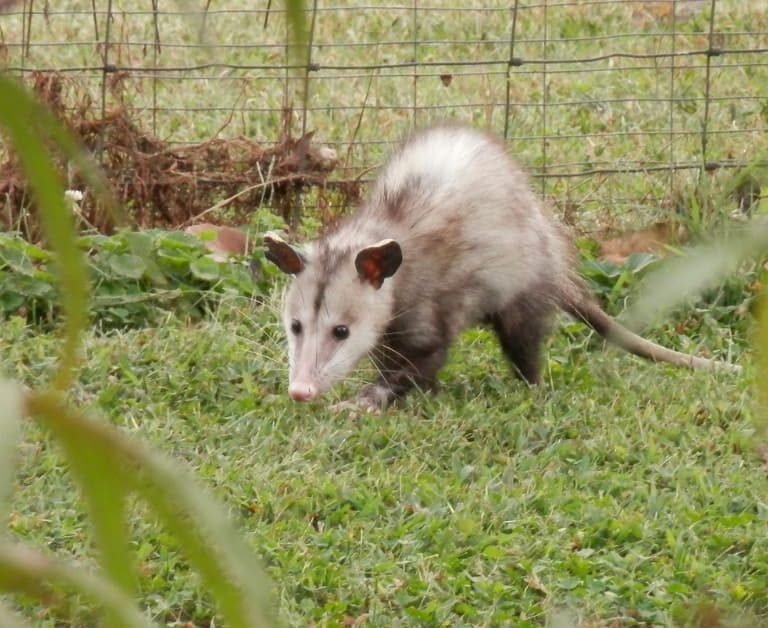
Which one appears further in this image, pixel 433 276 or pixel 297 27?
pixel 433 276

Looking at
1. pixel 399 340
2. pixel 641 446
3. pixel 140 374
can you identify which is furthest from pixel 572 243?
pixel 140 374

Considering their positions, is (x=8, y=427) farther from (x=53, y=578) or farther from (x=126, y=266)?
(x=126, y=266)

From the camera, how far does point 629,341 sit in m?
5.32

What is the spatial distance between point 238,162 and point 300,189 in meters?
0.27

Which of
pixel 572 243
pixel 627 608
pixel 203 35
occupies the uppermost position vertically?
pixel 203 35

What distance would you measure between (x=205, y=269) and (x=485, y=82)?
2.39 meters

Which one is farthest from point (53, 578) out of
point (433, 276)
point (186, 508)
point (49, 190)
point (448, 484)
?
point (433, 276)

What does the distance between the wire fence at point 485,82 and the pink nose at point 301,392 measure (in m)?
1.47

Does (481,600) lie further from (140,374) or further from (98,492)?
(98,492)

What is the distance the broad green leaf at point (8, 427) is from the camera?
599 mm

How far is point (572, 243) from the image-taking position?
221 inches

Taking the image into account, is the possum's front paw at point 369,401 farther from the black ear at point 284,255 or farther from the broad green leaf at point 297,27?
the broad green leaf at point 297,27

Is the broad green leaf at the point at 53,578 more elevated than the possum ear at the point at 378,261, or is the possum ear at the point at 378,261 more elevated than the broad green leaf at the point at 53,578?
the broad green leaf at the point at 53,578

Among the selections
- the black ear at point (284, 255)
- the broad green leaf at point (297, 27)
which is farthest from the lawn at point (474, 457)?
the broad green leaf at point (297, 27)
